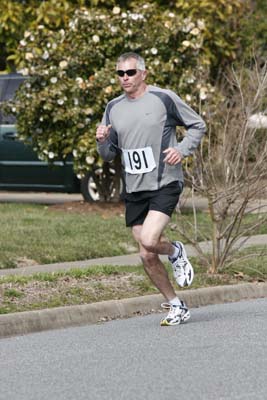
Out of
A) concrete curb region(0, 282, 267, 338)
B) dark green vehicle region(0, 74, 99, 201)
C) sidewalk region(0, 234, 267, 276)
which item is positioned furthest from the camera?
dark green vehicle region(0, 74, 99, 201)

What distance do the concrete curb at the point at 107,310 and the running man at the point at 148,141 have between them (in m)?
0.91

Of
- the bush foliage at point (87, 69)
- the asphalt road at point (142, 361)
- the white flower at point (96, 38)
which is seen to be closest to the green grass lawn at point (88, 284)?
the asphalt road at point (142, 361)

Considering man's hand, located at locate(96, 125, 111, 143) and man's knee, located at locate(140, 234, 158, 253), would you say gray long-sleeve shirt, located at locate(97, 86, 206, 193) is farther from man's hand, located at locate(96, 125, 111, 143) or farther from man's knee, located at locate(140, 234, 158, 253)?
man's knee, located at locate(140, 234, 158, 253)

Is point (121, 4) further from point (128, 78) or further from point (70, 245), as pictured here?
point (128, 78)

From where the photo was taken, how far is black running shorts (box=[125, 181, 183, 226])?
10.0 metres

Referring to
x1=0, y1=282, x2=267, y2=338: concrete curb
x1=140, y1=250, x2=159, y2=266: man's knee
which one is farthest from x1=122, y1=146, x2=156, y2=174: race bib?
x1=0, y1=282, x2=267, y2=338: concrete curb

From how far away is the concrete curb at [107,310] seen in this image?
1030 cm

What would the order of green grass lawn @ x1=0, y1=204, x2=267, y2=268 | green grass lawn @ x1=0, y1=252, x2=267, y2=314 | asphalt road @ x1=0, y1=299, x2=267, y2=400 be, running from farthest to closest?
green grass lawn @ x1=0, y1=204, x2=267, y2=268, green grass lawn @ x1=0, y1=252, x2=267, y2=314, asphalt road @ x1=0, y1=299, x2=267, y2=400

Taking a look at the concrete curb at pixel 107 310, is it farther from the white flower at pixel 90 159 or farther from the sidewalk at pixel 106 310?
the white flower at pixel 90 159

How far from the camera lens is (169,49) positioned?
20.1m

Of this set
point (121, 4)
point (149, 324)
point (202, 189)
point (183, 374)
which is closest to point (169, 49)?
point (121, 4)

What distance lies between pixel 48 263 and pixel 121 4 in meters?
10.8

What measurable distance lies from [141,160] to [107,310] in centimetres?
167

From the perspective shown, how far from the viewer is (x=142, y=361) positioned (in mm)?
8453
